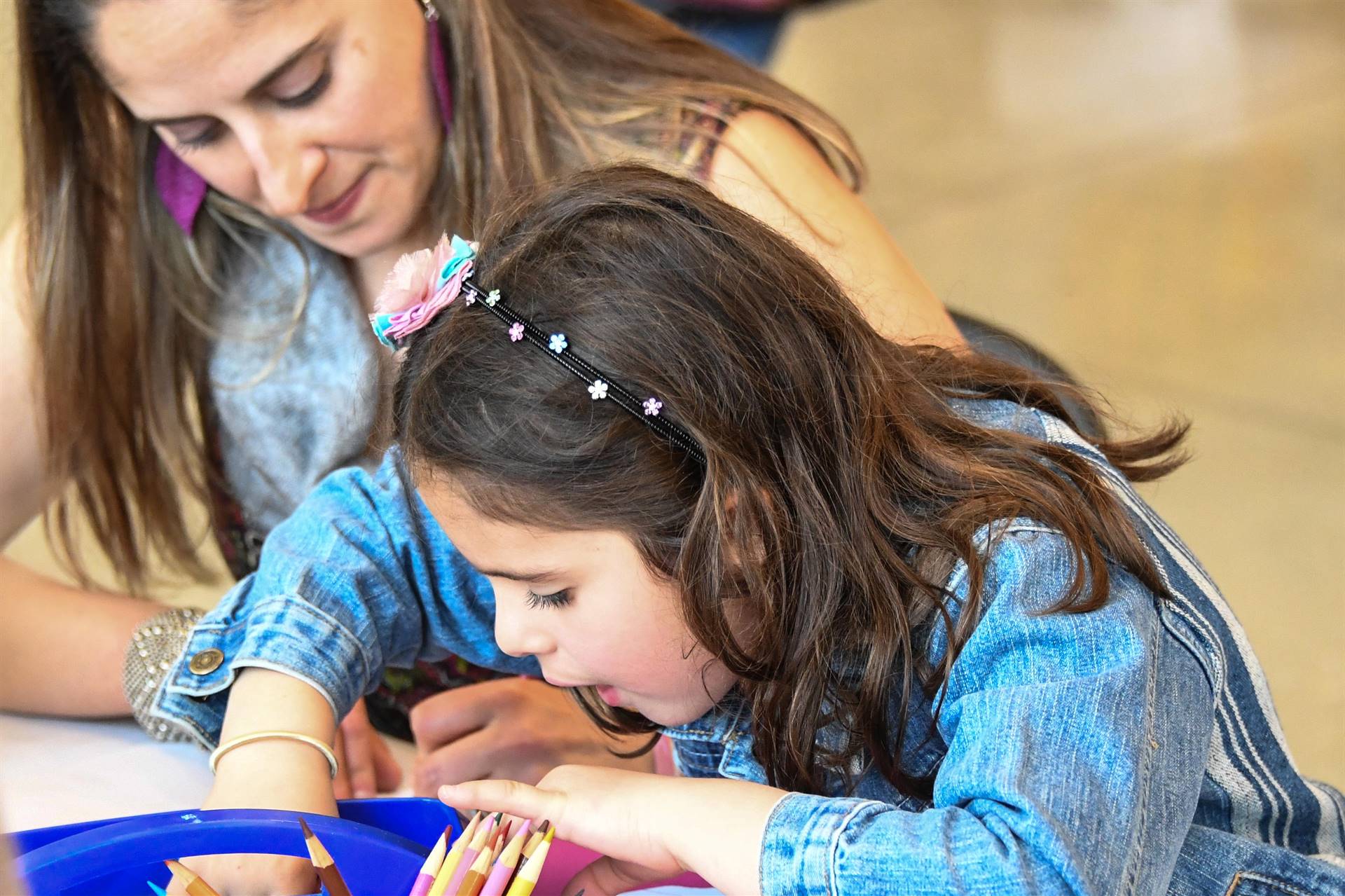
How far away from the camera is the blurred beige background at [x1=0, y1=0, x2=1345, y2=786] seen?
2328mm

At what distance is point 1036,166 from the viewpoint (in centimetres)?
372

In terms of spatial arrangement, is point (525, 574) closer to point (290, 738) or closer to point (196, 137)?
point (290, 738)

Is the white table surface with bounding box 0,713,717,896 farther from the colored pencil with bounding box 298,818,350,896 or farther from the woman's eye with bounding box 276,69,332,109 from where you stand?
the woman's eye with bounding box 276,69,332,109

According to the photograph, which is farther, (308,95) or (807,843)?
(308,95)

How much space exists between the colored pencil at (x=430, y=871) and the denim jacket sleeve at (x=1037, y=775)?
157 millimetres

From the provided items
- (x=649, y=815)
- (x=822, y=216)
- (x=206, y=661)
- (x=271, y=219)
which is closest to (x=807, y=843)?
(x=649, y=815)

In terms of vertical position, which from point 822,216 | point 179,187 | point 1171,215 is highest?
point 1171,215

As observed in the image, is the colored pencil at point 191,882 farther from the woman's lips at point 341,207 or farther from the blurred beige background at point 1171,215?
the blurred beige background at point 1171,215

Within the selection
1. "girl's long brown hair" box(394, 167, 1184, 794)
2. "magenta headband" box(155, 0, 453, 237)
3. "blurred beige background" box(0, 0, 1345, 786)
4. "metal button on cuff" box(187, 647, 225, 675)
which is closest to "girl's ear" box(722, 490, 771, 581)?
"girl's long brown hair" box(394, 167, 1184, 794)

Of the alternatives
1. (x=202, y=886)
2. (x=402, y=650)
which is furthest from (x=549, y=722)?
(x=202, y=886)

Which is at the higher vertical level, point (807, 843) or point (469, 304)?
point (469, 304)

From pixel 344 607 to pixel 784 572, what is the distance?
32 centimetres

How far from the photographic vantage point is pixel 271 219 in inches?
50.4

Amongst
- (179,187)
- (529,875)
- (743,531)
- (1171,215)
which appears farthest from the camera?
(1171,215)
